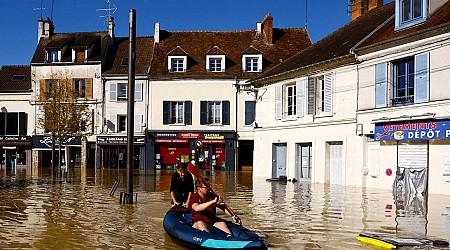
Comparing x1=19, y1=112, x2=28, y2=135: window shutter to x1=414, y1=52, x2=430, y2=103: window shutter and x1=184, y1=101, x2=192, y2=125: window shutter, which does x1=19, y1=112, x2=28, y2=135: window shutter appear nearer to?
x1=184, y1=101, x2=192, y2=125: window shutter

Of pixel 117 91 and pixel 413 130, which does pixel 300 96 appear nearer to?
pixel 413 130

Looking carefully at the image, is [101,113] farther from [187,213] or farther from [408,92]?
[187,213]

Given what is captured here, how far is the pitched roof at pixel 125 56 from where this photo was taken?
140 ft

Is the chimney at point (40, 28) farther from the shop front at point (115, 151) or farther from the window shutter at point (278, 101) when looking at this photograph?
the window shutter at point (278, 101)

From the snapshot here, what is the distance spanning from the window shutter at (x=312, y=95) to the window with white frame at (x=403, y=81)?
415 centimetres

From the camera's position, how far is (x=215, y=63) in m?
41.7

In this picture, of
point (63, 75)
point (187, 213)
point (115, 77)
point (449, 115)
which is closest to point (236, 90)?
point (115, 77)

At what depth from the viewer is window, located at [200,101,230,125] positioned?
41156 mm

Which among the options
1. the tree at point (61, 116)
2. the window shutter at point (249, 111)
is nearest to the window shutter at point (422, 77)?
the tree at point (61, 116)

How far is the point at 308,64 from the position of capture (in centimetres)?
2575

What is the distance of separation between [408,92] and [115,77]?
26.5 metres

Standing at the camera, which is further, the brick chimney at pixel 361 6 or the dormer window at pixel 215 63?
the dormer window at pixel 215 63

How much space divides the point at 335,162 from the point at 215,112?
17456mm

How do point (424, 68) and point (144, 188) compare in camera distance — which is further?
point (144, 188)
